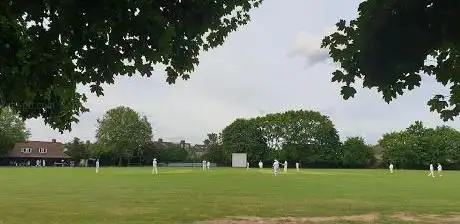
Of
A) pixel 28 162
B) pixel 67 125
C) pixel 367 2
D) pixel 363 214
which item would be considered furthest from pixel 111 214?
pixel 28 162

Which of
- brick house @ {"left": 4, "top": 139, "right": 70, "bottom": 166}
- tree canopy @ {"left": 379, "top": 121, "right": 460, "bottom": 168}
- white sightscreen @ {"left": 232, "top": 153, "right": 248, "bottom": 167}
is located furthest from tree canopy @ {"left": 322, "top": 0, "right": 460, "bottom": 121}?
brick house @ {"left": 4, "top": 139, "right": 70, "bottom": 166}

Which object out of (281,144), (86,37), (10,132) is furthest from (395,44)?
(10,132)

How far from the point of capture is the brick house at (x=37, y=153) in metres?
141

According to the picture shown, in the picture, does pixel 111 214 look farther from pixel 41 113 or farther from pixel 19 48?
pixel 19 48

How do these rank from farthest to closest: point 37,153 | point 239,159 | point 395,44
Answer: point 37,153 < point 239,159 < point 395,44

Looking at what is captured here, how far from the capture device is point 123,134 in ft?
431

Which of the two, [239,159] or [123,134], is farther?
[123,134]

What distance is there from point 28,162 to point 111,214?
130 metres

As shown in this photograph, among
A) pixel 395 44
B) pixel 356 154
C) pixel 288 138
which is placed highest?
pixel 288 138

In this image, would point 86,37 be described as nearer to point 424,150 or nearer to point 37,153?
point 424,150

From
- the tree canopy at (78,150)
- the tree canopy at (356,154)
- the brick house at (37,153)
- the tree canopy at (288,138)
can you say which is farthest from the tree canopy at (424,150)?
the brick house at (37,153)

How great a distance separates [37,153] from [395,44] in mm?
149736

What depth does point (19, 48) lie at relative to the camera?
895 cm

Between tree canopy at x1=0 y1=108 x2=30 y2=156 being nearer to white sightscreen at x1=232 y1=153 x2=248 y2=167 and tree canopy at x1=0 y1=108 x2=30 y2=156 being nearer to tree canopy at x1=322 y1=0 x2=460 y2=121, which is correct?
white sightscreen at x1=232 y1=153 x2=248 y2=167
